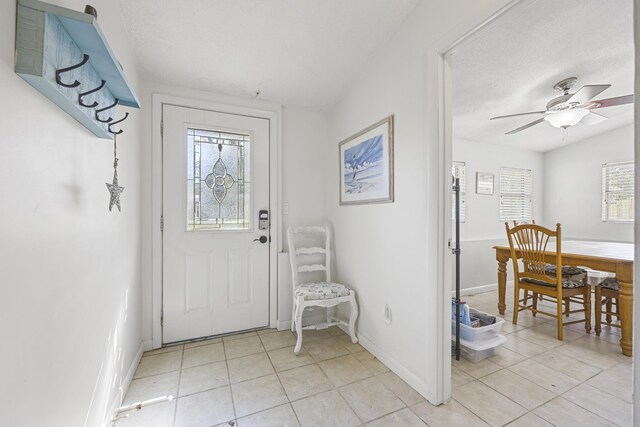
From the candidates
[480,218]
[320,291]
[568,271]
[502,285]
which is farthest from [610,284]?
[320,291]

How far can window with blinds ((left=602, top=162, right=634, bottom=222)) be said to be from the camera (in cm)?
394

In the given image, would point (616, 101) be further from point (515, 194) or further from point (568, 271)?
point (515, 194)

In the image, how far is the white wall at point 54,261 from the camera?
2.12 ft

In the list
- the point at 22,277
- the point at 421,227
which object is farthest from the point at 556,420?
the point at 22,277

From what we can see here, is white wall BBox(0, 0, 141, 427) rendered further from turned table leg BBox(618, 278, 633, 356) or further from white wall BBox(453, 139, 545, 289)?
white wall BBox(453, 139, 545, 289)

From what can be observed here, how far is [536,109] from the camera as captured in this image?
313cm

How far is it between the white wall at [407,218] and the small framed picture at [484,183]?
263cm

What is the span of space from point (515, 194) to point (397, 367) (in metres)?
4.02

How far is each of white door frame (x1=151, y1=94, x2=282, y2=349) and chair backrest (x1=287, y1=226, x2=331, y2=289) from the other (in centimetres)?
20

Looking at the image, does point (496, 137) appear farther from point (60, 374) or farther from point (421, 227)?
point (60, 374)

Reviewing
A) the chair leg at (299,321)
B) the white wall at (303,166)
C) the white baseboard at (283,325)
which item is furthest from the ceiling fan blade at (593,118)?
the white baseboard at (283,325)

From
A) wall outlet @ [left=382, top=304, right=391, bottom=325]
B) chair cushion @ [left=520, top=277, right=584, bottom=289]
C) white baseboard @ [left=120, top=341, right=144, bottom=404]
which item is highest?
chair cushion @ [left=520, top=277, right=584, bottom=289]

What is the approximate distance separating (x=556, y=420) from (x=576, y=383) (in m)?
0.53

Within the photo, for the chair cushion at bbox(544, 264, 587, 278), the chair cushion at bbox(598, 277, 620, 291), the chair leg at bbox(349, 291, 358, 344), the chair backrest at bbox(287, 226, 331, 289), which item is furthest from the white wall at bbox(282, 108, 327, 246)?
the chair cushion at bbox(598, 277, 620, 291)
